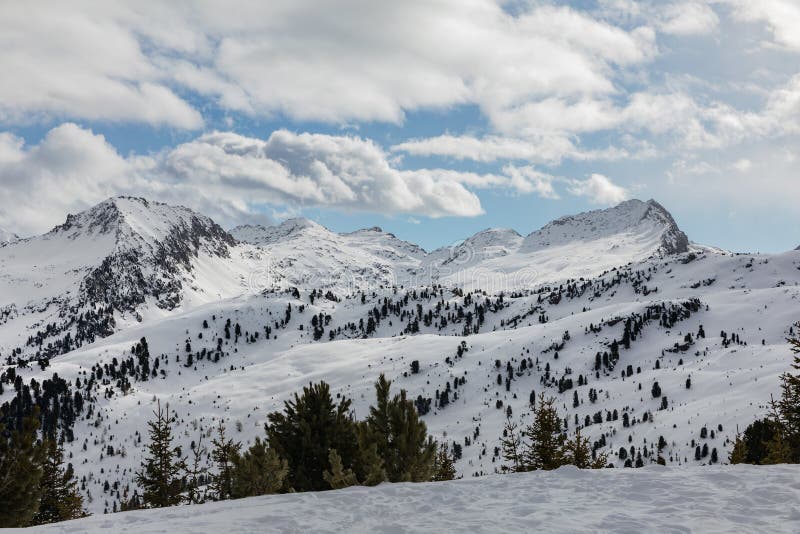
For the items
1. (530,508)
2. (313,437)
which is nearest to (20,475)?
(313,437)

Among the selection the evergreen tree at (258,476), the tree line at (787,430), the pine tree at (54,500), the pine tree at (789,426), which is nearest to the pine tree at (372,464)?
the evergreen tree at (258,476)

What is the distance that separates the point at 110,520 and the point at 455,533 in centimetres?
1055

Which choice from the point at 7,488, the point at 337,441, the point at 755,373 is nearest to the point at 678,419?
the point at 755,373

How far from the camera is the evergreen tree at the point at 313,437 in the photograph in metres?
26.5

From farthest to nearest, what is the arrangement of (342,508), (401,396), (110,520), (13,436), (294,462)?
(294,462), (401,396), (13,436), (342,508), (110,520)

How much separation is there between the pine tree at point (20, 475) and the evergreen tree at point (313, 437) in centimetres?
1012

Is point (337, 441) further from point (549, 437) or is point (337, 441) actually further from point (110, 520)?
point (549, 437)

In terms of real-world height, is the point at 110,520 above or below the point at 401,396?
below

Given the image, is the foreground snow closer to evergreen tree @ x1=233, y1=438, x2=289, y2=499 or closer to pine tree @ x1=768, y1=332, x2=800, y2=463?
evergreen tree @ x1=233, y1=438, x2=289, y2=499

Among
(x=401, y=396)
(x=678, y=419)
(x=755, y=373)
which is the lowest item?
(x=678, y=419)

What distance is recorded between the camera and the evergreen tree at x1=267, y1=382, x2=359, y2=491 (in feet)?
86.9

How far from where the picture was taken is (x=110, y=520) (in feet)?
51.1

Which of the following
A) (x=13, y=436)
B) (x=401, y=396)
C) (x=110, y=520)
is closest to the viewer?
(x=110, y=520)

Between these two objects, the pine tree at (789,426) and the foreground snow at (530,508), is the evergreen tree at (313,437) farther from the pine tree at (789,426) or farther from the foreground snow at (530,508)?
the pine tree at (789,426)
